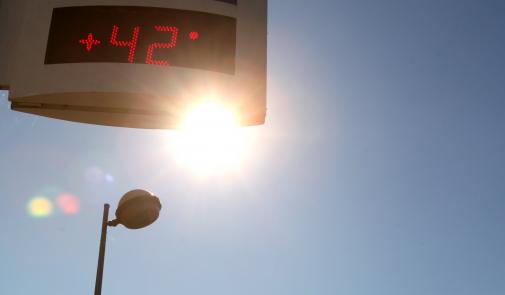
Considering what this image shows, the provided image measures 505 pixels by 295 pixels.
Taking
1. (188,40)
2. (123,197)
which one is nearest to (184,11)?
(188,40)

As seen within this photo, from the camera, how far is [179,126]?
18.9 feet

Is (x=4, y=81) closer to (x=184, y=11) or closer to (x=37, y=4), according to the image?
(x=37, y=4)

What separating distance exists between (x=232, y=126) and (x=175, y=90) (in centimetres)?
70

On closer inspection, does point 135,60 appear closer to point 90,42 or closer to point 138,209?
point 90,42

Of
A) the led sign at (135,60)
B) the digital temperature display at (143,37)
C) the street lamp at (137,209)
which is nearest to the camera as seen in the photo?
the street lamp at (137,209)

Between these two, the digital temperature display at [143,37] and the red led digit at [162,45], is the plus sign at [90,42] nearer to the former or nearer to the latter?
the digital temperature display at [143,37]

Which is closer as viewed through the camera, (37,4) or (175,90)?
(175,90)

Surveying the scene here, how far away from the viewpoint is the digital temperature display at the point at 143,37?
5441mm

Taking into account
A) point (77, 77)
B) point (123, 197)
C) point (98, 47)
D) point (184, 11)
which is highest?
point (184, 11)

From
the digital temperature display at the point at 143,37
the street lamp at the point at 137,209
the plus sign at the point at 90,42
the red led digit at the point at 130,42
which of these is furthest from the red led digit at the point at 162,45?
the street lamp at the point at 137,209

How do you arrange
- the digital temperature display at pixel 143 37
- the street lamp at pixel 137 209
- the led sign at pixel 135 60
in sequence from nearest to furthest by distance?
the street lamp at pixel 137 209 < the led sign at pixel 135 60 < the digital temperature display at pixel 143 37

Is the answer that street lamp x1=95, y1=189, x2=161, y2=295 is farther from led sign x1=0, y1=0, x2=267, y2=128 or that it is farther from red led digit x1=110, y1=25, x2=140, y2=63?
red led digit x1=110, y1=25, x2=140, y2=63

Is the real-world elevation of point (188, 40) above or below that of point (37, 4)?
below

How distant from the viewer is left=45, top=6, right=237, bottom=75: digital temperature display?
5441 millimetres
